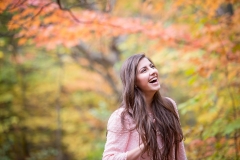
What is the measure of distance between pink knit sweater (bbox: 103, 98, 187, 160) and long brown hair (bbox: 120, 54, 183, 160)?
0.05 metres

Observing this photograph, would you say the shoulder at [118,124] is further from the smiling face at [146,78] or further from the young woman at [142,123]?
the smiling face at [146,78]

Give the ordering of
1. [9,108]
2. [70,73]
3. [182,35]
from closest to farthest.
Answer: [182,35], [9,108], [70,73]

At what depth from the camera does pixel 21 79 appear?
1190cm

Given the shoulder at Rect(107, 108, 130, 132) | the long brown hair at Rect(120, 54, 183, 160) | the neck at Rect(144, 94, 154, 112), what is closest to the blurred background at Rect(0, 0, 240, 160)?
the long brown hair at Rect(120, 54, 183, 160)

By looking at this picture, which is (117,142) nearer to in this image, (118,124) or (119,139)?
(119,139)

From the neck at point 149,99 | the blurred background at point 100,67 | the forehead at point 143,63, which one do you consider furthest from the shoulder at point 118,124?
the blurred background at point 100,67

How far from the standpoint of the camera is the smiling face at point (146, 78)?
101 inches

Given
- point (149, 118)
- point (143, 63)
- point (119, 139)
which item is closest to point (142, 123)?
point (149, 118)

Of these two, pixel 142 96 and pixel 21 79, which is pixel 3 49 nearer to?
pixel 21 79

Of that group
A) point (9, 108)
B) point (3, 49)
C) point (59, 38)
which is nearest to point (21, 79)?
point (9, 108)

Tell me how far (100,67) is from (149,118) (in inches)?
326

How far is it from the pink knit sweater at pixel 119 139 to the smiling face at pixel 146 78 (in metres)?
0.28

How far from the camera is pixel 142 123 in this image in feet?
8.10

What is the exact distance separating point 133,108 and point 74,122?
11.3 m
